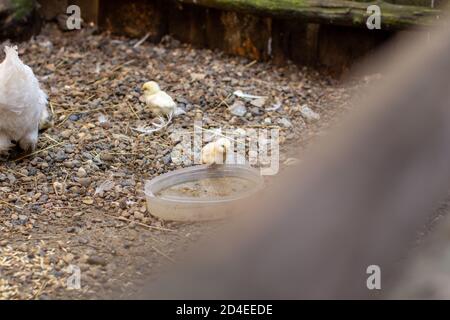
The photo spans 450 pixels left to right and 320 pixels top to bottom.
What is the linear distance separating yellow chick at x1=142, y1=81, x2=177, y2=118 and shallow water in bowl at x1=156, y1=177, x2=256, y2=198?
67 cm

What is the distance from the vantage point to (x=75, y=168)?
9.57 feet

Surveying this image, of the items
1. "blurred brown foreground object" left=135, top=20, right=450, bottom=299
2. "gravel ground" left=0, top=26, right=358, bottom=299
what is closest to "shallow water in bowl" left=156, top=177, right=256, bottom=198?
"gravel ground" left=0, top=26, right=358, bottom=299

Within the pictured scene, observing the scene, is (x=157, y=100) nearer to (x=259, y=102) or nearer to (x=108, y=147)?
(x=108, y=147)

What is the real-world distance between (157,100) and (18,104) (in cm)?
69

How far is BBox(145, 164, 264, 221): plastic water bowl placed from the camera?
245 centimetres

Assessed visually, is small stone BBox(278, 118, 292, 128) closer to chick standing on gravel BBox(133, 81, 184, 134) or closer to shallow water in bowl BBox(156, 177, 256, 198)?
chick standing on gravel BBox(133, 81, 184, 134)

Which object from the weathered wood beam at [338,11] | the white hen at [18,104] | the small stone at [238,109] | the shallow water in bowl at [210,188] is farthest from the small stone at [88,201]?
the weathered wood beam at [338,11]

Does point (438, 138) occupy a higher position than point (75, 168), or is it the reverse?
point (438, 138)

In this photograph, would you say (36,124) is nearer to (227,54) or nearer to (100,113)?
(100,113)

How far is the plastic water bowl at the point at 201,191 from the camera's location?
2.45 meters

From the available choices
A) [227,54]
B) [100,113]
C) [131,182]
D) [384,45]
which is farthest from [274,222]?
[227,54]

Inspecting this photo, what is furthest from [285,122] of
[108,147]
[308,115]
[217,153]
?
[108,147]
